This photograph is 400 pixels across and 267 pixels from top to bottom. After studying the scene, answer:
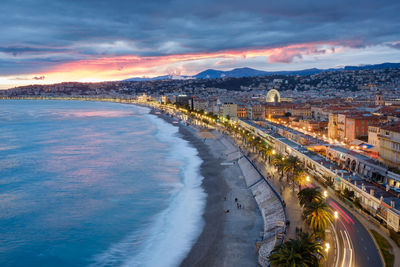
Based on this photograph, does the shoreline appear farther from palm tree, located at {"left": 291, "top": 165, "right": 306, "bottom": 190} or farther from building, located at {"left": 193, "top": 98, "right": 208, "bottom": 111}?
building, located at {"left": 193, "top": 98, "right": 208, "bottom": 111}

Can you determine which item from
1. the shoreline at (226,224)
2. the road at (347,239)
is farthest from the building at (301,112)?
the road at (347,239)

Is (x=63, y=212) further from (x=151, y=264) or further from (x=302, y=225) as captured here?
(x=302, y=225)

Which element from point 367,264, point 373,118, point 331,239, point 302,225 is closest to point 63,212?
point 302,225

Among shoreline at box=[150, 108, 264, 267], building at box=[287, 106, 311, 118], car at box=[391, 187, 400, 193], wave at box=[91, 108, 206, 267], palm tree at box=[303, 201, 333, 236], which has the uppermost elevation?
building at box=[287, 106, 311, 118]

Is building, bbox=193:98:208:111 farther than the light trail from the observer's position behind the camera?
Yes

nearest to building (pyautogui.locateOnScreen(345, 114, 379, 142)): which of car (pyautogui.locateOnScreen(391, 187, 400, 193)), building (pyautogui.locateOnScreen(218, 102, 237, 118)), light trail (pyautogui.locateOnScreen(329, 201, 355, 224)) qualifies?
car (pyautogui.locateOnScreen(391, 187, 400, 193))

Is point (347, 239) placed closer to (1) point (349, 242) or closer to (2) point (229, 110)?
(1) point (349, 242)
